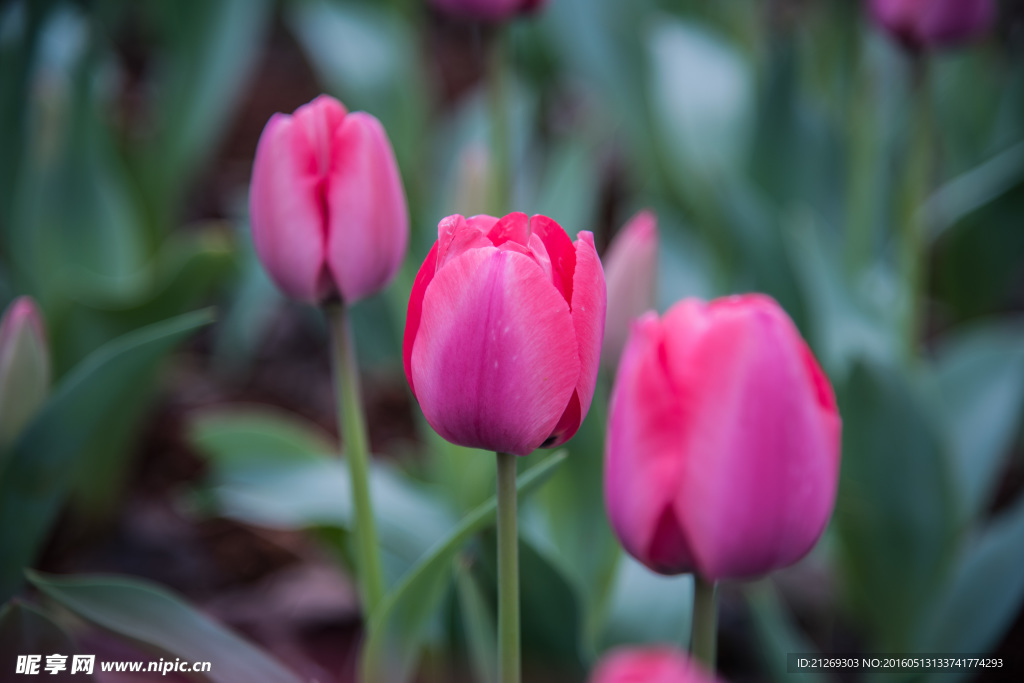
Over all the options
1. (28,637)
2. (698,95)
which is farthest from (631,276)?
(698,95)

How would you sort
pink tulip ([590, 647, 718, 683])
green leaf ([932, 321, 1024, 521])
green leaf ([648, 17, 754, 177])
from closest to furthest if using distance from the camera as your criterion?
pink tulip ([590, 647, 718, 683]) → green leaf ([932, 321, 1024, 521]) → green leaf ([648, 17, 754, 177])

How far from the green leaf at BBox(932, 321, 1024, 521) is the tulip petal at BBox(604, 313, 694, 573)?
26.3 inches

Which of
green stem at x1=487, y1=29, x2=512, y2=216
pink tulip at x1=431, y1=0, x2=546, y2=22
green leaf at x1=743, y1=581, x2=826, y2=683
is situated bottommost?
green leaf at x1=743, y1=581, x2=826, y2=683

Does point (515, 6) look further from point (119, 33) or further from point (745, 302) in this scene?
point (119, 33)

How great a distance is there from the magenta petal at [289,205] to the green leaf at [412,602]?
0.17 meters

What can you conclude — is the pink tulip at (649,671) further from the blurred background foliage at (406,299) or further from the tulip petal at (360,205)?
the tulip petal at (360,205)

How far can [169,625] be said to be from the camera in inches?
21.2

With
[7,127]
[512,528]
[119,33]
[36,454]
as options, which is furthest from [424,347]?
[119,33]

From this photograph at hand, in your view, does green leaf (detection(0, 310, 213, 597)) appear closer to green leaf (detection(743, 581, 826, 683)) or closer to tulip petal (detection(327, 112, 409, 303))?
tulip petal (detection(327, 112, 409, 303))

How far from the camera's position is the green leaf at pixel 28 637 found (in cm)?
51

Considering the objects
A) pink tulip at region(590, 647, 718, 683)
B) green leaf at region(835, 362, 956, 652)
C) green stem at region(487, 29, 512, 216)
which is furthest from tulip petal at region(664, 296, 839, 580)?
green stem at region(487, 29, 512, 216)

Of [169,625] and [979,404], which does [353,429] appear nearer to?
[169,625]

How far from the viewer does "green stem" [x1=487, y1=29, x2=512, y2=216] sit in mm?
860

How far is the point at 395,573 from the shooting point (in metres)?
0.83
